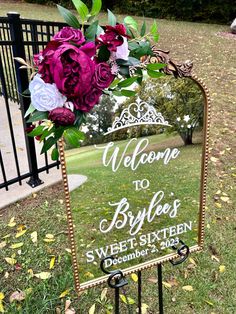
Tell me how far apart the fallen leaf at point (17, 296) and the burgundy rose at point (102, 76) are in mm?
1749

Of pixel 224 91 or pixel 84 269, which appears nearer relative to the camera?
pixel 84 269

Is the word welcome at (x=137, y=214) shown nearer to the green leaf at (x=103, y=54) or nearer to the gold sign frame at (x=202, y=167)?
the gold sign frame at (x=202, y=167)

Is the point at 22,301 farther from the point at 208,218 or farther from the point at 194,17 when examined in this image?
the point at 194,17

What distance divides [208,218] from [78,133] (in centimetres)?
229

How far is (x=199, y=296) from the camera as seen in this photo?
2.62m

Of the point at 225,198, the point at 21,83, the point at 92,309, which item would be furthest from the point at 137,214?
the point at 225,198

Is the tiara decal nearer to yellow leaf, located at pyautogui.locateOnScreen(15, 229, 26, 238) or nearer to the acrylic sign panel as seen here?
the acrylic sign panel

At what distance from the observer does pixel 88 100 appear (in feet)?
4.43

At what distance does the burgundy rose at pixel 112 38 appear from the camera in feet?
4.42

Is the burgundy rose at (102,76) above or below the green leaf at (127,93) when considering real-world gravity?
above

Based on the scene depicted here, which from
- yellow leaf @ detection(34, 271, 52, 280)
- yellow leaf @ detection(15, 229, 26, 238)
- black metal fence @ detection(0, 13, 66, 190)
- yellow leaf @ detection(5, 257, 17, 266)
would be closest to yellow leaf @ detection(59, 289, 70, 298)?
yellow leaf @ detection(34, 271, 52, 280)

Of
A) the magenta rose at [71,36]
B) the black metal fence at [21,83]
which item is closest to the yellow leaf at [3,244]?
Answer: the black metal fence at [21,83]

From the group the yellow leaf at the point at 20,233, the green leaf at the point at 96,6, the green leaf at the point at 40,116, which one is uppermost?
the green leaf at the point at 96,6

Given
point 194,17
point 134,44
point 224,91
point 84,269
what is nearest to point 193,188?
point 84,269
